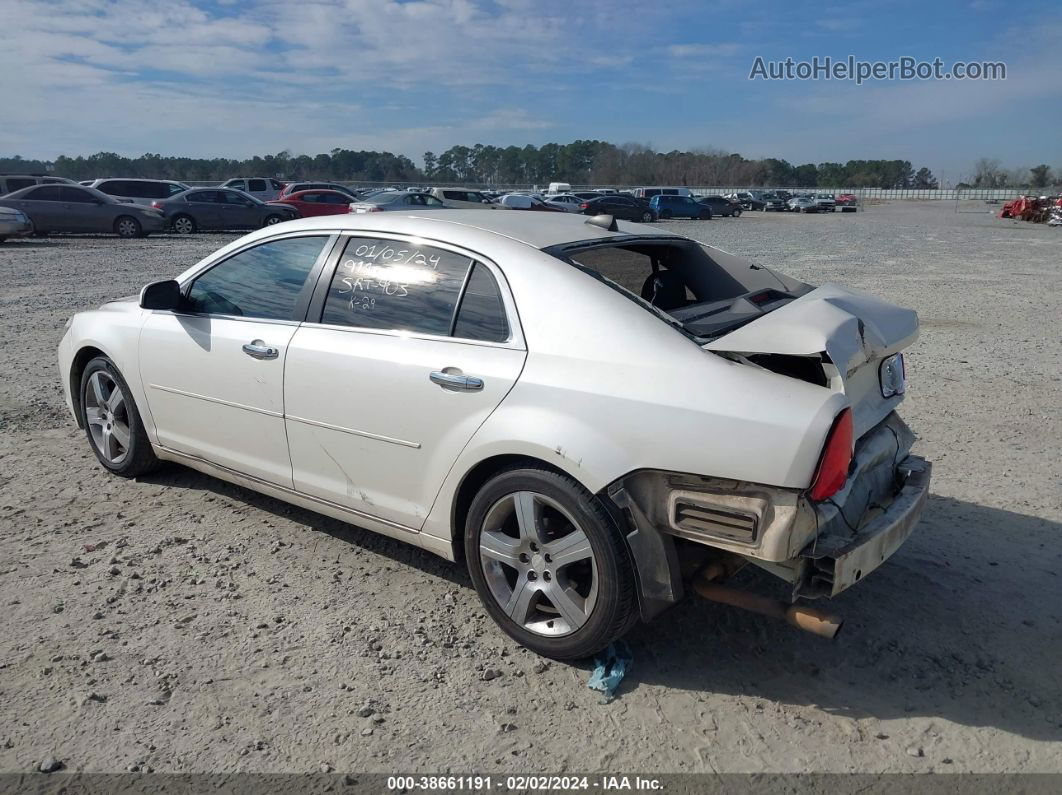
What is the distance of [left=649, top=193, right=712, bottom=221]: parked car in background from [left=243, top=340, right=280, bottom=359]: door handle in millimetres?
42260

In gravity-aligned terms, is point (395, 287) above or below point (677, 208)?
above

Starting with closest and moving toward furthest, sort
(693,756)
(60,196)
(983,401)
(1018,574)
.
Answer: (693,756) < (1018,574) < (983,401) < (60,196)

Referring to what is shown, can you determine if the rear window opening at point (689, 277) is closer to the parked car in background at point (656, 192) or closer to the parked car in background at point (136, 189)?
the parked car in background at point (136, 189)

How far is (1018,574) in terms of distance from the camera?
3912mm

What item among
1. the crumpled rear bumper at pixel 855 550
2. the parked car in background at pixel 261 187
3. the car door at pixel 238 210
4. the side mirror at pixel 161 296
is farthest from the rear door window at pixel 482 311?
the parked car in background at pixel 261 187

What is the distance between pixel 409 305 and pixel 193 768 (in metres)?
1.93

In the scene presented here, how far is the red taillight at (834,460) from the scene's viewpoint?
8.77 feet

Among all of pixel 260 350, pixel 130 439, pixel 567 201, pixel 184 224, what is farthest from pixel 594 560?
pixel 567 201

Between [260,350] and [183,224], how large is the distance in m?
24.6

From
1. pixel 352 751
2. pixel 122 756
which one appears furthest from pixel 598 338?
pixel 122 756

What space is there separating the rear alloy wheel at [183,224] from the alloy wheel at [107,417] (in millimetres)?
22945

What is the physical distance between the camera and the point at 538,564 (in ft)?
10.5

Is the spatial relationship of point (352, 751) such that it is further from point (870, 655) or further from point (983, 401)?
point (983, 401)

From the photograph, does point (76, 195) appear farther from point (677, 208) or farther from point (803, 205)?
point (803, 205)
